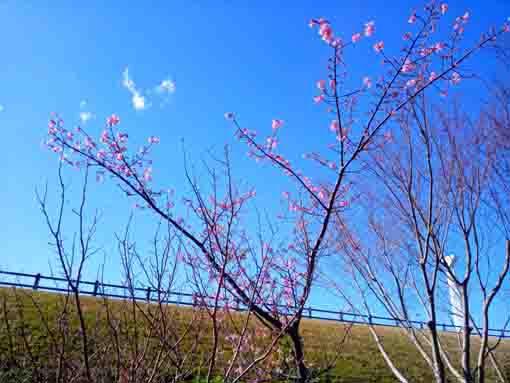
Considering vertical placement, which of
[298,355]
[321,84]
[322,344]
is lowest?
[322,344]

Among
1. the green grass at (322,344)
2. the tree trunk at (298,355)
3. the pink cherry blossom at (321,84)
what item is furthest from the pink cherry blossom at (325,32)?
the green grass at (322,344)

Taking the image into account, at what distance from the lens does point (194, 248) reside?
11.4ft

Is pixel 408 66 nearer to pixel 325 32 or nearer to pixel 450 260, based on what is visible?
pixel 325 32

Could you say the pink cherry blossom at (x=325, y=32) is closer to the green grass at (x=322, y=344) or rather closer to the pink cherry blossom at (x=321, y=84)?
the pink cherry blossom at (x=321, y=84)

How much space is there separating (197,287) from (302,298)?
89 centimetres

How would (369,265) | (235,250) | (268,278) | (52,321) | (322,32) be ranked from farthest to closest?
(52,321)
(369,265)
(268,278)
(235,250)
(322,32)

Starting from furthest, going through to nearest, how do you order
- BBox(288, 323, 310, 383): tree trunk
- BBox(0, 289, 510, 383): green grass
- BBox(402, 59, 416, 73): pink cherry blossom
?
1. BBox(0, 289, 510, 383): green grass
2. BBox(402, 59, 416, 73): pink cherry blossom
3. BBox(288, 323, 310, 383): tree trunk

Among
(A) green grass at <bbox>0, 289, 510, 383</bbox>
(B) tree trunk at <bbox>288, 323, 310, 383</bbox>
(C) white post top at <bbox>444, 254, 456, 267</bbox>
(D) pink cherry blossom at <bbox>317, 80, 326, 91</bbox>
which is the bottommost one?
(A) green grass at <bbox>0, 289, 510, 383</bbox>

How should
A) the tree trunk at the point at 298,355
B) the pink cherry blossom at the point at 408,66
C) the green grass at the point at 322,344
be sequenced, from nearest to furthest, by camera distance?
the tree trunk at the point at 298,355 < the pink cherry blossom at the point at 408,66 < the green grass at the point at 322,344

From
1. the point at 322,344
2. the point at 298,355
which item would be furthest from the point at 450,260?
the point at 322,344

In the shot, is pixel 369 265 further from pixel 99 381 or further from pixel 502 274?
pixel 99 381

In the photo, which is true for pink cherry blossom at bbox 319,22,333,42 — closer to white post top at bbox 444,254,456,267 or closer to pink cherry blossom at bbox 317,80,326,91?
pink cherry blossom at bbox 317,80,326,91

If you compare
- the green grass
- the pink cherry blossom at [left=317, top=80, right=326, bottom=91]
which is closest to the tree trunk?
the pink cherry blossom at [left=317, top=80, right=326, bottom=91]

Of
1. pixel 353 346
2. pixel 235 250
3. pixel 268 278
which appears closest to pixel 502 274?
pixel 268 278
